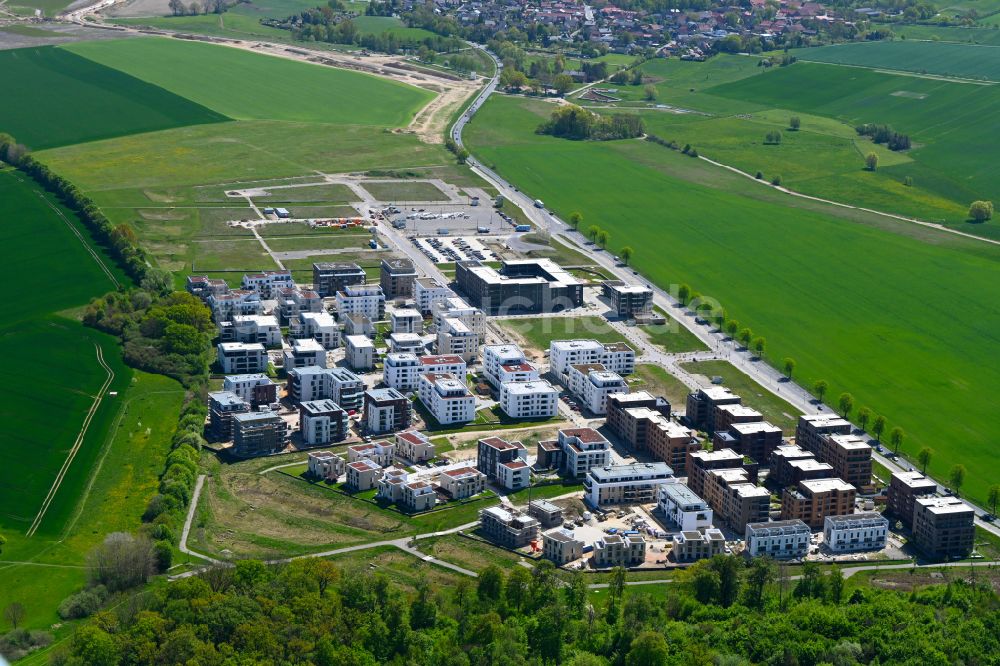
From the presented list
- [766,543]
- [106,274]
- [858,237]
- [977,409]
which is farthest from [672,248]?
[766,543]

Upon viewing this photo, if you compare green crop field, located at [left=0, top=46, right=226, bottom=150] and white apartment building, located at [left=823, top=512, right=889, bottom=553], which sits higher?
green crop field, located at [left=0, top=46, right=226, bottom=150]

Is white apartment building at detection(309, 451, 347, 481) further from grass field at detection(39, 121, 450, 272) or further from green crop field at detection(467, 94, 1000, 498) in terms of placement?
grass field at detection(39, 121, 450, 272)

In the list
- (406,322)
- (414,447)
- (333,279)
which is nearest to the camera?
(414,447)

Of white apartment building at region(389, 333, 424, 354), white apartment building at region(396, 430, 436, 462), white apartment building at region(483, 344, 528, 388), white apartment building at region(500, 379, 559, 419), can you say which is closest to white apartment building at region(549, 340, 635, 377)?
white apartment building at region(483, 344, 528, 388)

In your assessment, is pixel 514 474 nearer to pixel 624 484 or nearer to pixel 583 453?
pixel 583 453

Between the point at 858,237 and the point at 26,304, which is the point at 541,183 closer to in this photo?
the point at 858,237

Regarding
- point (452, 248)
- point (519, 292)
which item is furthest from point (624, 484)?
point (452, 248)
